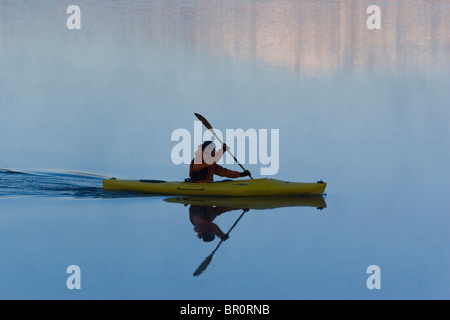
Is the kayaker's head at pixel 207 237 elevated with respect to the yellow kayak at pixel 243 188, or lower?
lower

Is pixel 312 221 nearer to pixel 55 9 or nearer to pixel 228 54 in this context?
pixel 228 54

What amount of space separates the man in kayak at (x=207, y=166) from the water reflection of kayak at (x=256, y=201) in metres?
0.26

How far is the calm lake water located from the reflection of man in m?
0.10

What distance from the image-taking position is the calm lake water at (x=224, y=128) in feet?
21.5

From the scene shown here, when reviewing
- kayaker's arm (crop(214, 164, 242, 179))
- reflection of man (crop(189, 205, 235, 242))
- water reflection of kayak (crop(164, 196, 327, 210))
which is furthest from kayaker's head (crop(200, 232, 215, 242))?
kayaker's arm (crop(214, 164, 242, 179))

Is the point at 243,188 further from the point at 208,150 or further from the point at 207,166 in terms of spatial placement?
the point at 208,150

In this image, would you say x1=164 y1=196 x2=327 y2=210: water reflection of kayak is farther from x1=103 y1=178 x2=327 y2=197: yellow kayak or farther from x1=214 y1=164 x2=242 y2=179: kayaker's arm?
x1=214 y1=164 x2=242 y2=179: kayaker's arm

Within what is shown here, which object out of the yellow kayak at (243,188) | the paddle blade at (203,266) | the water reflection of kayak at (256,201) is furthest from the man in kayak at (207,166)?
the paddle blade at (203,266)

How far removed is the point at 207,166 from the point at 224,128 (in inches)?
78.1

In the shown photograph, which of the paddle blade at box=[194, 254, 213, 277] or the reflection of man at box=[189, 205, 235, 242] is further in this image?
the reflection of man at box=[189, 205, 235, 242]

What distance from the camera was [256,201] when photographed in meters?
8.82

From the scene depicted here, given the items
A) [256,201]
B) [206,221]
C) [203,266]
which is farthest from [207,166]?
[203,266]

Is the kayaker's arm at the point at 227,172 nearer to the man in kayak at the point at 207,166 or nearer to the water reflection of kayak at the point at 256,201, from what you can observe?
the man in kayak at the point at 207,166

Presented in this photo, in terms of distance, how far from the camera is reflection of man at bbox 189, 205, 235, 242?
7227 millimetres
